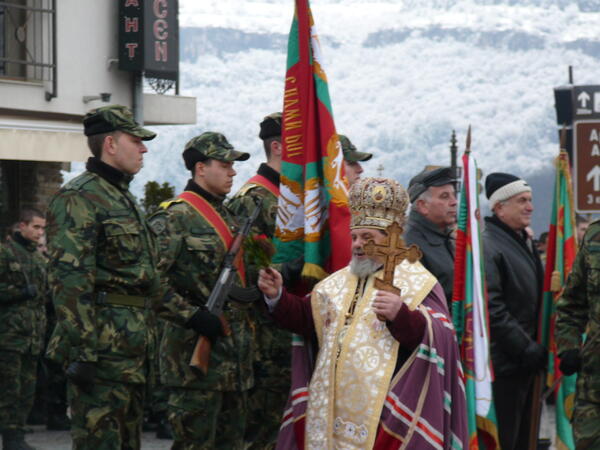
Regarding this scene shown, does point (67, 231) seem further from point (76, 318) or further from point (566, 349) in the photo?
point (566, 349)

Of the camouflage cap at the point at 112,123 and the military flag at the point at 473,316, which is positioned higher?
the camouflage cap at the point at 112,123

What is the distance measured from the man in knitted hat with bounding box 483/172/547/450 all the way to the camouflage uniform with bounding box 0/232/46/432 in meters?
4.57

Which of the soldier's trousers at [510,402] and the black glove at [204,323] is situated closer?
the black glove at [204,323]

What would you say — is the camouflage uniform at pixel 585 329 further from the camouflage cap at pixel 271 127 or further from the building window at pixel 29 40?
the building window at pixel 29 40

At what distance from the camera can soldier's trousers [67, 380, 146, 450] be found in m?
6.30

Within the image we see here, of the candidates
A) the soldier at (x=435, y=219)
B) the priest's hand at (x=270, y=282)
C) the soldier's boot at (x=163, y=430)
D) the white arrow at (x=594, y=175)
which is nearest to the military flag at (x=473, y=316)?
the soldier at (x=435, y=219)

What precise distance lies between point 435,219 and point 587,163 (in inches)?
88.2

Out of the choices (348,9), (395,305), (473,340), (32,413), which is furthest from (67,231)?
(348,9)

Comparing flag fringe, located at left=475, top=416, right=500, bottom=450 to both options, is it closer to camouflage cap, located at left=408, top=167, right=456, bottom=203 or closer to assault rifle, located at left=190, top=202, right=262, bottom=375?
camouflage cap, located at left=408, top=167, right=456, bottom=203

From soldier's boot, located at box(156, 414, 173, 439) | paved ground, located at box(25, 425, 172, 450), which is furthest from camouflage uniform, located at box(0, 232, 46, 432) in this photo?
soldier's boot, located at box(156, 414, 173, 439)

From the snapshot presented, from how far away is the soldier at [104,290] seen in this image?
244 inches

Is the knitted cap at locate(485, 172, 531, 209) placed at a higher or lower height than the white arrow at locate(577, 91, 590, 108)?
lower

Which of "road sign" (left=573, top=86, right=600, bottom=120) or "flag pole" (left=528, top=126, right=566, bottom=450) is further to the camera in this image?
"road sign" (left=573, top=86, right=600, bottom=120)

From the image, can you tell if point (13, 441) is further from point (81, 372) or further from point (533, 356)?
point (81, 372)
